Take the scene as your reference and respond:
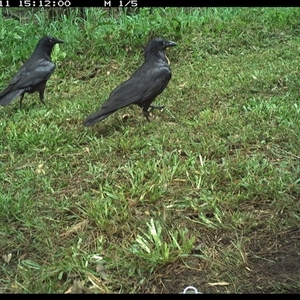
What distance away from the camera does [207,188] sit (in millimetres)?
3611

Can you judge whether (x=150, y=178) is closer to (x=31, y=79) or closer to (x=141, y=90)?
(x=141, y=90)

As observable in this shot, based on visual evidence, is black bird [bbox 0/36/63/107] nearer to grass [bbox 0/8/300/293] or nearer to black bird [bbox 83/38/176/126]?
grass [bbox 0/8/300/293]

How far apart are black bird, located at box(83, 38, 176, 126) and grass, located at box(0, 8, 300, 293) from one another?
199 mm

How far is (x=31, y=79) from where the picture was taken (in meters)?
5.82

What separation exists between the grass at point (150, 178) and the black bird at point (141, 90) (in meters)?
0.20

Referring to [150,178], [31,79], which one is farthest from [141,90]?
[31,79]

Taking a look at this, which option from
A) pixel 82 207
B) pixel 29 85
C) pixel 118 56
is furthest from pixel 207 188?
pixel 118 56

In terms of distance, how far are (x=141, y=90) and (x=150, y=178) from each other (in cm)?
144

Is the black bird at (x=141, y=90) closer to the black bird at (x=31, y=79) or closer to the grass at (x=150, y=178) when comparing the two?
the grass at (x=150, y=178)

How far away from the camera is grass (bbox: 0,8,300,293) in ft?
9.42

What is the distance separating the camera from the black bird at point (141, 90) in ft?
15.7

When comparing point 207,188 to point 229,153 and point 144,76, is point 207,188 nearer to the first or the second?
point 229,153

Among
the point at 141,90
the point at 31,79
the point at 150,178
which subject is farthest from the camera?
the point at 31,79

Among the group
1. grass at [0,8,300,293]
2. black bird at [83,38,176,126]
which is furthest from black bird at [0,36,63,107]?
black bird at [83,38,176,126]
